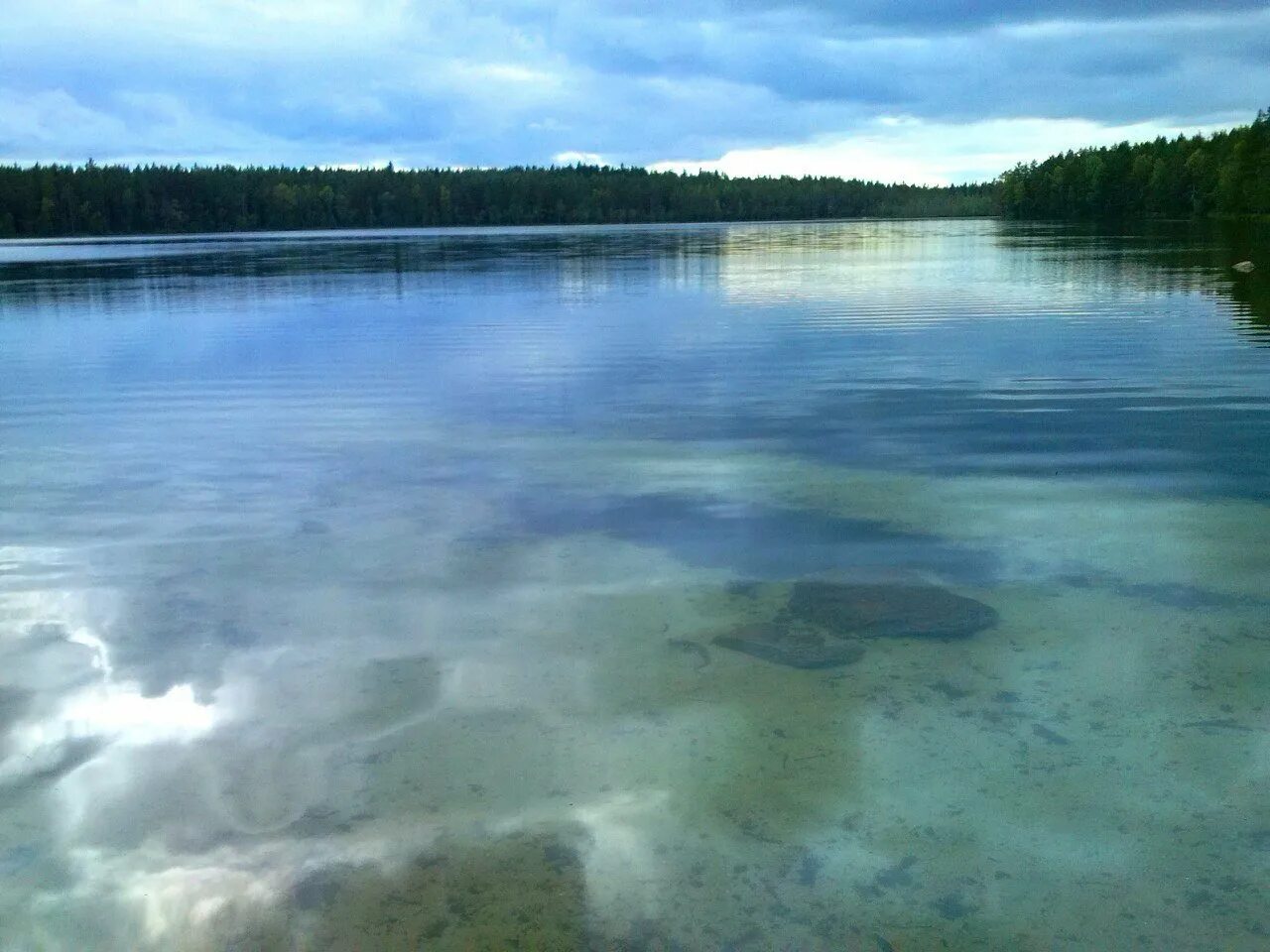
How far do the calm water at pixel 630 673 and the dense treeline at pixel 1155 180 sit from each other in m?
113

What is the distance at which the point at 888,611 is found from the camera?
7805 mm

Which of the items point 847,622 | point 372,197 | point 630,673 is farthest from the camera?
point 372,197

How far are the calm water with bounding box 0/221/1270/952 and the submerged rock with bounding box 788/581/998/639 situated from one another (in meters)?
0.17

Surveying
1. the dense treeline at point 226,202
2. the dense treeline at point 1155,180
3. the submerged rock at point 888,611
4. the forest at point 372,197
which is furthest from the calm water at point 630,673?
the dense treeline at point 226,202

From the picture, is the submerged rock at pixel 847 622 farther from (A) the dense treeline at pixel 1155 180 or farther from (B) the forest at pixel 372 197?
(B) the forest at pixel 372 197

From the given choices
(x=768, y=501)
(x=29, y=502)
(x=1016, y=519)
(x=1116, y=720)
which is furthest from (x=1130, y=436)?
(x=29, y=502)

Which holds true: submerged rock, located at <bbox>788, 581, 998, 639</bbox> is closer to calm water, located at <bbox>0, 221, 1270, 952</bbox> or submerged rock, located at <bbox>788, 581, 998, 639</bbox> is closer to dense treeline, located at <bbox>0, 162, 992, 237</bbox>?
calm water, located at <bbox>0, 221, 1270, 952</bbox>

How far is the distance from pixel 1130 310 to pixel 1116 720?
2213 cm

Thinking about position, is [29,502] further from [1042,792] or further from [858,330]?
[858,330]

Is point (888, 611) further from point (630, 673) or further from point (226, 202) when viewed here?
point (226, 202)

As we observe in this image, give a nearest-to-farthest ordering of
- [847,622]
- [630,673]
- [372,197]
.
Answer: [630,673], [847,622], [372,197]

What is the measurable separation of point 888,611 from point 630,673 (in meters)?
1.99

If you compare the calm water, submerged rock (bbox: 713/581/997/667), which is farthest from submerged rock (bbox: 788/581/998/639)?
the calm water

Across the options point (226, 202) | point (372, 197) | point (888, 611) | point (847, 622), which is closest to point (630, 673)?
point (847, 622)
